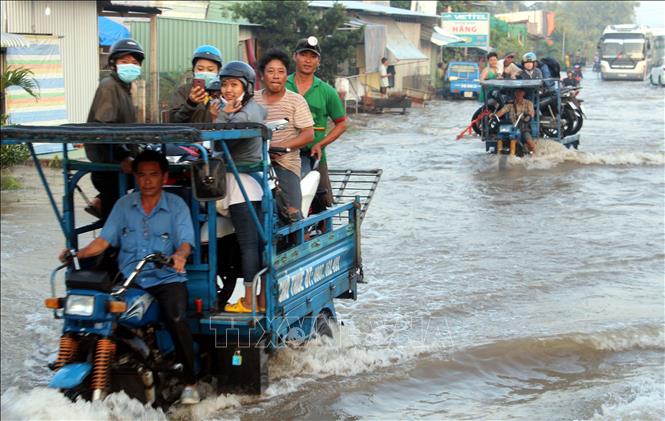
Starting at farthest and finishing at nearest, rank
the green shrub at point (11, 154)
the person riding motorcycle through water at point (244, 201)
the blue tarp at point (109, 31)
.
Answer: the blue tarp at point (109, 31), the green shrub at point (11, 154), the person riding motorcycle through water at point (244, 201)

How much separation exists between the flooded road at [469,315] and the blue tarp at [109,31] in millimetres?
7426

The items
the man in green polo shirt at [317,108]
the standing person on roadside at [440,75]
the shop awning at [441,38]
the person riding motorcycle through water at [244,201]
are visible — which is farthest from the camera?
the standing person on roadside at [440,75]

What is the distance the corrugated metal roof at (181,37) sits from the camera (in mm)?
22766

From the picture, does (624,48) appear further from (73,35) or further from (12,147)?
(12,147)

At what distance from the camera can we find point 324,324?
6781mm

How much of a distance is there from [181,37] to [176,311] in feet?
62.0

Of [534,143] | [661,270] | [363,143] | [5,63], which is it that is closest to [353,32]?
[363,143]

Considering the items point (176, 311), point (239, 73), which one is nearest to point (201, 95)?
point (239, 73)

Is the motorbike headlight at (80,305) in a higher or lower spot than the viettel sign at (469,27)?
lower

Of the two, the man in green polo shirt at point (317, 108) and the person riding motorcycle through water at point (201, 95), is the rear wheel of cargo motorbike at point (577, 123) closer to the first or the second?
the man in green polo shirt at point (317, 108)

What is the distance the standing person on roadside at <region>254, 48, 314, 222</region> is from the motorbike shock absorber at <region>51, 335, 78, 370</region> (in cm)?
171

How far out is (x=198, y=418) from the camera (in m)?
5.57

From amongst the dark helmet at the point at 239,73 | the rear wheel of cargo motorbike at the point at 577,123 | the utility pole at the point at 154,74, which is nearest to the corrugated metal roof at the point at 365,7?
the utility pole at the point at 154,74

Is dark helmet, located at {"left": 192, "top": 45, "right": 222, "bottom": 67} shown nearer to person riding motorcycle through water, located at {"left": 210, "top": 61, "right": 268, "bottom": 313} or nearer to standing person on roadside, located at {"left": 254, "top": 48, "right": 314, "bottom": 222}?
standing person on roadside, located at {"left": 254, "top": 48, "right": 314, "bottom": 222}
